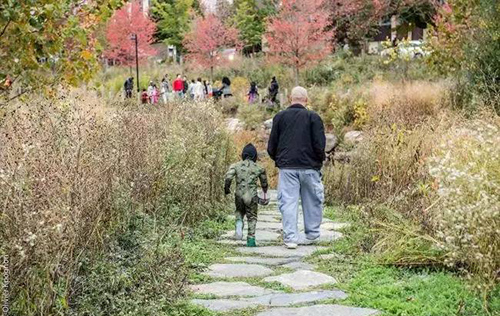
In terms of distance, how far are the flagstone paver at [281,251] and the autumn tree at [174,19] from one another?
3921cm

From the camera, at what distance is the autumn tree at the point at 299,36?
1086 inches

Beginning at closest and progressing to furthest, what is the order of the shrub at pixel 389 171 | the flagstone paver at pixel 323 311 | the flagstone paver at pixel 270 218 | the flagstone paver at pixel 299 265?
the flagstone paver at pixel 323 311 < the flagstone paver at pixel 299 265 < the shrub at pixel 389 171 < the flagstone paver at pixel 270 218

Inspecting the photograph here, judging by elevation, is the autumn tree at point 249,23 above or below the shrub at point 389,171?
above

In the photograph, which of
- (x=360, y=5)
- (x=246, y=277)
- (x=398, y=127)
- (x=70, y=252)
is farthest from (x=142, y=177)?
(x=360, y=5)

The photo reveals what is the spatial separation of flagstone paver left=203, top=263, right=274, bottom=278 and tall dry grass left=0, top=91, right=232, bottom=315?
88 cm

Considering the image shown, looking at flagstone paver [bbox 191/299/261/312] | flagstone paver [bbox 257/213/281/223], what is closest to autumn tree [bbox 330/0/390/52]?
flagstone paver [bbox 257/213/281/223]

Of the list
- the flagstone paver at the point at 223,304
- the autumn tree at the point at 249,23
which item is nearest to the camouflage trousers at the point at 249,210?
the flagstone paver at the point at 223,304

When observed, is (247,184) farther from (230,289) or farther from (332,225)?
(230,289)

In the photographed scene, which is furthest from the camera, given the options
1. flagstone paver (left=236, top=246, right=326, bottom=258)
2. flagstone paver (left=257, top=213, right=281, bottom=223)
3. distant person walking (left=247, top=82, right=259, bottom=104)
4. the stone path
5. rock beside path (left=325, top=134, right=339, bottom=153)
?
distant person walking (left=247, top=82, right=259, bottom=104)

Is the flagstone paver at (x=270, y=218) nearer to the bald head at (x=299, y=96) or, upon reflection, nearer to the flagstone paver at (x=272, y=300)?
Answer: the bald head at (x=299, y=96)

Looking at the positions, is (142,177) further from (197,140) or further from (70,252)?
(197,140)

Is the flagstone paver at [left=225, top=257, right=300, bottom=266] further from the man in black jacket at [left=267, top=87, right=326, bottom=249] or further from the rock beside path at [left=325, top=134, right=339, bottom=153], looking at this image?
the rock beside path at [left=325, top=134, right=339, bottom=153]

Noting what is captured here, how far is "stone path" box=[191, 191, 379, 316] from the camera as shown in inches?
186

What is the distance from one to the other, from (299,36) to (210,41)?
35.0 feet
